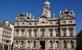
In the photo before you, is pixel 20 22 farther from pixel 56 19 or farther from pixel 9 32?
pixel 56 19

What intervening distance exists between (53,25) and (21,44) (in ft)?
42.4

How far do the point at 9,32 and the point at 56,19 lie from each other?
17502 millimetres

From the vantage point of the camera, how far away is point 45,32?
110 m

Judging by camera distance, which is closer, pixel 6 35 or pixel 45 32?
pixel 45 32

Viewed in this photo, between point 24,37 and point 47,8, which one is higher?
point 47,8

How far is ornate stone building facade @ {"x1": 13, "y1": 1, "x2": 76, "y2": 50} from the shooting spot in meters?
108

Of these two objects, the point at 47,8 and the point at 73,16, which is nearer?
the point at 73,16

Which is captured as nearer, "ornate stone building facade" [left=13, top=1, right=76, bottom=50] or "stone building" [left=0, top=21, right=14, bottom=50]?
"ornate stone building facade" [left=13, top=1, right=76, bottom=50]

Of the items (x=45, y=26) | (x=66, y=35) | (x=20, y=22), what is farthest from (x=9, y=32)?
(x=66, y=35)

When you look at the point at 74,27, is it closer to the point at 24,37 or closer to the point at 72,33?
the point at 72,33

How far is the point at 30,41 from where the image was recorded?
10994 centimetres

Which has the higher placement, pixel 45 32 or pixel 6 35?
pixel 45 32

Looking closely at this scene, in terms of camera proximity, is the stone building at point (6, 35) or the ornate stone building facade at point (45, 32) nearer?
the ornate stone building facade at point (45, 32)

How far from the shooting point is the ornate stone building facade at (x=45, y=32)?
353 feet
